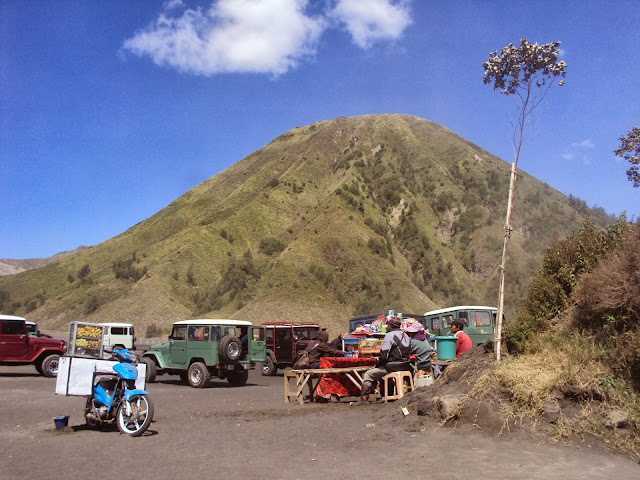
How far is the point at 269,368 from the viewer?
21.5 metres

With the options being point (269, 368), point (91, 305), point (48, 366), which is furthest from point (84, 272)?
point (269, 368)

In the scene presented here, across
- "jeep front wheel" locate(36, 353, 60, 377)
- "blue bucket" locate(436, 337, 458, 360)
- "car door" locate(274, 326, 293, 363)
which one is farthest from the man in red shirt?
"jeep front wheel" locate(36, 353, 60, 377)

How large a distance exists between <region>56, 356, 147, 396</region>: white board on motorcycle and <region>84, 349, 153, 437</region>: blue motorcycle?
15cm

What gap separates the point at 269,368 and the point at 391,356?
11586mm

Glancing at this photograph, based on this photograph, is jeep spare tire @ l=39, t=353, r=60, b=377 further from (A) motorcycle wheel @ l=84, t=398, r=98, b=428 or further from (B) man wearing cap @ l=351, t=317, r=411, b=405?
(B) man wearing cap @ l=351, t=317, r=411, b=405

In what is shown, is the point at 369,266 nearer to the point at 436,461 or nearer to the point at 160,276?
the point at 160,276

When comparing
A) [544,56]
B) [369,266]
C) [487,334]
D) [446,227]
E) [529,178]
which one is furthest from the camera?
[529,178]

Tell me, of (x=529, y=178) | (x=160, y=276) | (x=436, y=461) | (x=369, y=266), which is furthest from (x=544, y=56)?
(x=529, y=178)

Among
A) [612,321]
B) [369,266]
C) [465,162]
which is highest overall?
[465,162]

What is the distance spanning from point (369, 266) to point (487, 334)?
3591cm

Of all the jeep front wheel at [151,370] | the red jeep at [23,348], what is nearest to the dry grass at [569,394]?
the jeep front wheel at [151,370]

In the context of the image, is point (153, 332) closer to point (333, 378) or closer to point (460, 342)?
point (333, 378)

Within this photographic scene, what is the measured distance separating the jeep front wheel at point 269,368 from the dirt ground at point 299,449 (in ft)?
32.6

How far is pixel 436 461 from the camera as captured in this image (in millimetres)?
6512
